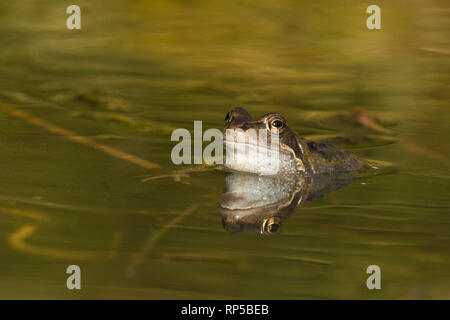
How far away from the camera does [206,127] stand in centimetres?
823

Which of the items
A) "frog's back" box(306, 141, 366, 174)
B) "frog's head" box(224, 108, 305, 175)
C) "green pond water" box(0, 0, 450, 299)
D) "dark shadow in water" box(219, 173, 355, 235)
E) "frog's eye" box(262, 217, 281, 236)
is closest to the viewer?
"green pond water" box(0, 0, 450, 299)

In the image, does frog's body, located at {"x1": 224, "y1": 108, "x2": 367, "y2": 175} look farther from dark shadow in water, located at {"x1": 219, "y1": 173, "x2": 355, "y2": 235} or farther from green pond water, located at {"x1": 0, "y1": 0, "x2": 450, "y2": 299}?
green pond water, located at {"x1": 0, "y1": 0, "x2": 450, "y2": 299}

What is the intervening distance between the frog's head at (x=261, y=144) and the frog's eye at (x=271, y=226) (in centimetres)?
116

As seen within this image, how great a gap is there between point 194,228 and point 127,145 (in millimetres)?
2366

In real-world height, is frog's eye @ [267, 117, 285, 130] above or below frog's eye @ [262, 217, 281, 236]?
above

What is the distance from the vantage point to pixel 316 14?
1443 cm

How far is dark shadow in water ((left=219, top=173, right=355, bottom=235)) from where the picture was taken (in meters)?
5.34

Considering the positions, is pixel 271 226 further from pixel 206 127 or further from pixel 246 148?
pixel 206 127

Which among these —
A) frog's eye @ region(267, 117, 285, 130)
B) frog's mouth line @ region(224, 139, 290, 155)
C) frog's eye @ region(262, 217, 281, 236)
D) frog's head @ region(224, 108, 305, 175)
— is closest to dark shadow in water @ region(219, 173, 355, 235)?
frog's eye @ region(262, 217, 281, 236)

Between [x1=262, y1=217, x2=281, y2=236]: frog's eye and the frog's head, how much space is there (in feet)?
3.80

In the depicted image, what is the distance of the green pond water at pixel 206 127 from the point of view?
4488mm

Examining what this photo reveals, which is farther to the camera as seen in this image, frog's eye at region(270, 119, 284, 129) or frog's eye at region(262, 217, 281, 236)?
frog's eye at region(270, 119, 284, 129)

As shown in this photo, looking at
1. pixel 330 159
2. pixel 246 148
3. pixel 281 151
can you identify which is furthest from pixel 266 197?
pixel 330 159
